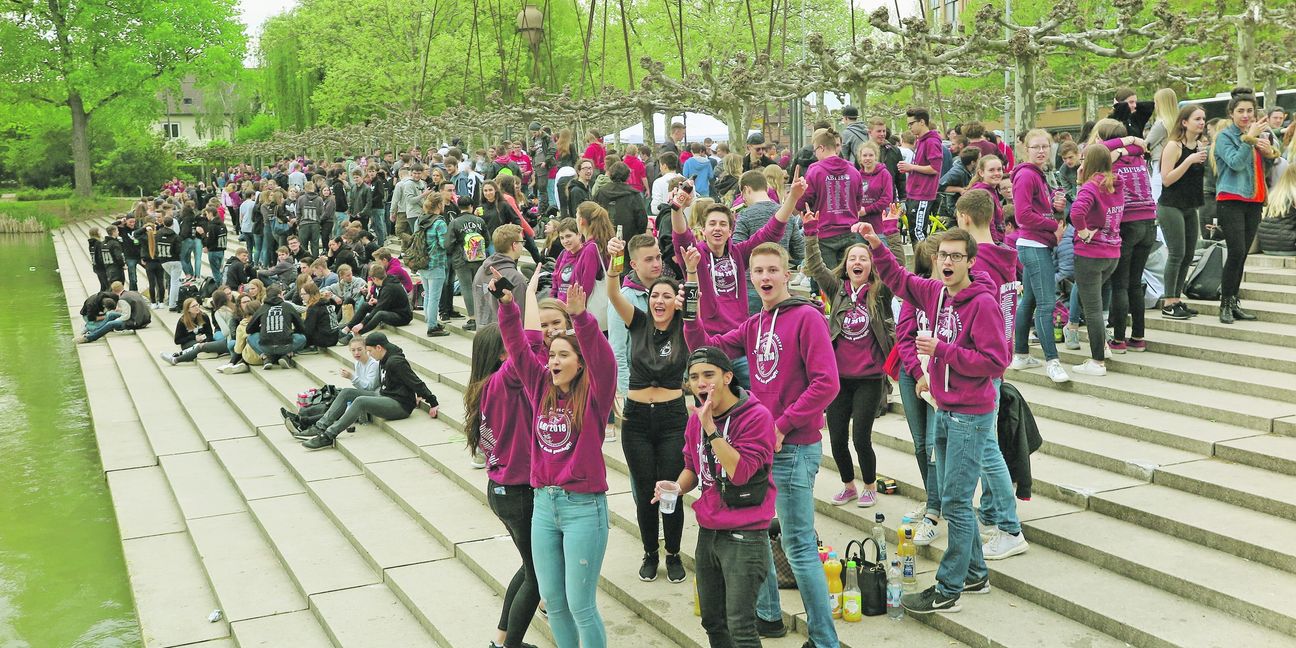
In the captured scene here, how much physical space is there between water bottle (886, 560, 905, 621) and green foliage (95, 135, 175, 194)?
6074 centimetres

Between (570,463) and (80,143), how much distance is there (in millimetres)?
50711

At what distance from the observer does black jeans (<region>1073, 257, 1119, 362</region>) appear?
26.5 ft

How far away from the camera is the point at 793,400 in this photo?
5277 millimetres

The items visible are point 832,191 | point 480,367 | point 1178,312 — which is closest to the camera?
point 480,367

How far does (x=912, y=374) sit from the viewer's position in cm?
601

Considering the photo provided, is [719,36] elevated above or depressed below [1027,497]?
above

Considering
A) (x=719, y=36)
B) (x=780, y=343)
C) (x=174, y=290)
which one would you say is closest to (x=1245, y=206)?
(x=780, y=343)

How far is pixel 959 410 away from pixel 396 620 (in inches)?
145

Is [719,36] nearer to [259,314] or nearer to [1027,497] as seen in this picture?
[259,314]

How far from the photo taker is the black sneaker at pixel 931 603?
5.35 meters

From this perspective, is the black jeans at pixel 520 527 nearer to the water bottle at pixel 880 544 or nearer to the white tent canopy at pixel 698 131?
the water bottle at pixel 880 544

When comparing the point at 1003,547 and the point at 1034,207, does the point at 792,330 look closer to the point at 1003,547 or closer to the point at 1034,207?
the point at 1003,547

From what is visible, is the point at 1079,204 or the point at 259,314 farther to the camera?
the point at 259,314

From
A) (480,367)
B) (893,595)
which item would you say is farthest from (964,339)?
(480,367)
